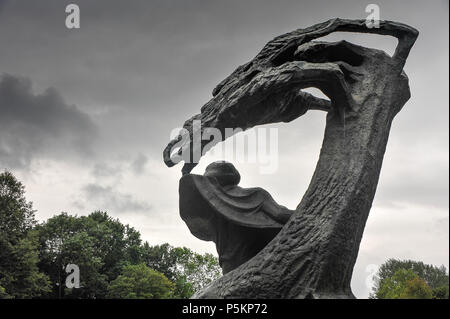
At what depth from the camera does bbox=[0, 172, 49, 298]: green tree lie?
2355 cm

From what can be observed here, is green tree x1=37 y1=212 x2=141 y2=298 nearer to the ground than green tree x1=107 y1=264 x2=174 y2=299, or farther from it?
farther from it

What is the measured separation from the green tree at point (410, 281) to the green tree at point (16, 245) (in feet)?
80.8

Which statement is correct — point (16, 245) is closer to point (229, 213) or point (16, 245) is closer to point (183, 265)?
point (183, 265)

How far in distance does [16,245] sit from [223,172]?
2188 centimetres

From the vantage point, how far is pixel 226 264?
18.9 feet

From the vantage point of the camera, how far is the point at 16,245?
24031 millimetres

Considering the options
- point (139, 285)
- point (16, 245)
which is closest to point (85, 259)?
point (139, 285)

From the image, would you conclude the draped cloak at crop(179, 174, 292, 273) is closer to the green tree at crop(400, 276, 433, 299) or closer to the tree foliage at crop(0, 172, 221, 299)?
the tree foliage at crop(0, 172, 221, 299)

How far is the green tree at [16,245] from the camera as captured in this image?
77.3 ft

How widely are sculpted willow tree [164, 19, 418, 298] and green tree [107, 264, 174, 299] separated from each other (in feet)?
83.1

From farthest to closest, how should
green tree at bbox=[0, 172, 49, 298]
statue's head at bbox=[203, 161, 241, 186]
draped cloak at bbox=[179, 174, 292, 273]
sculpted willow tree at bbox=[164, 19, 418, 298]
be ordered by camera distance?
green tree at bbox=[0, 172, 49, 298] < statue's head at bbox=[203, 161, 241, 186] < draped cloak at bbox=[179, 174, 292, 273] < sculpted willow tree at bbox=[164, 19, 418, 298]

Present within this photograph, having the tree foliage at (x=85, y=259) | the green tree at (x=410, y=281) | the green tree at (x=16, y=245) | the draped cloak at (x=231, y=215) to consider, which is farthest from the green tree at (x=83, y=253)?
the draped cloak at (x=231, y=215)

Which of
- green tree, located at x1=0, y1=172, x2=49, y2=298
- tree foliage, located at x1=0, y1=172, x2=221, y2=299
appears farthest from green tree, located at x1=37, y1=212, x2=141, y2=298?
green tree, located at x1=0, y1=172, x2=49, y2=298

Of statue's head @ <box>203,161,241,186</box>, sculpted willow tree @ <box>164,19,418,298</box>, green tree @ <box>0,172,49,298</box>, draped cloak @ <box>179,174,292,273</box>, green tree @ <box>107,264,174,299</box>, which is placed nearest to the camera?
sculpted willow tree @ <box>164,19,418,298</box>
